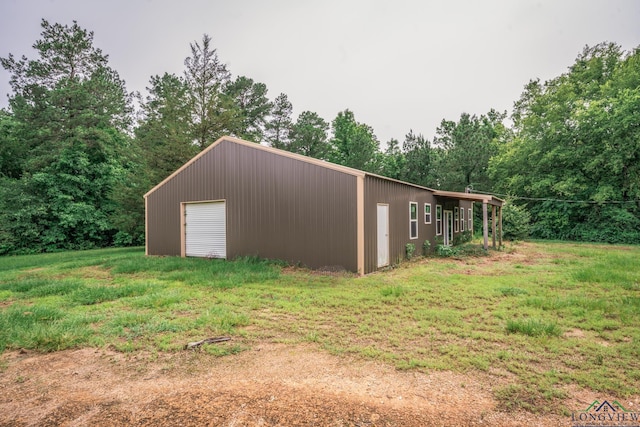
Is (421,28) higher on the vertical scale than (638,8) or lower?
lower

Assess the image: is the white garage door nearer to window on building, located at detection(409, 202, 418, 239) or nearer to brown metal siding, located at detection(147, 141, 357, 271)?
brown metal siding, located at detection(147, 141, 357, 271)

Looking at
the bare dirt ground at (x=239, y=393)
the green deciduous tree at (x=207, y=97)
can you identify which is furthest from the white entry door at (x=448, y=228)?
the green deciduous tree at (x=207, y=97)

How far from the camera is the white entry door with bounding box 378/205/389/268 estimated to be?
8956mm

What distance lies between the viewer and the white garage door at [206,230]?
34.5 feet

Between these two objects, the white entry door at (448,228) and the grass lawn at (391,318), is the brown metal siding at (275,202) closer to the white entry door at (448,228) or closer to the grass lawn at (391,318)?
the grass lawn at (391,318)

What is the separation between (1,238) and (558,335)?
23.2 meters

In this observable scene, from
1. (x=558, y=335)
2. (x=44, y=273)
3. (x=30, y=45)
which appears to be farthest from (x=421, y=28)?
(x=30, y=45)

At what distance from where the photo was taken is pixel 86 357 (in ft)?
11.3

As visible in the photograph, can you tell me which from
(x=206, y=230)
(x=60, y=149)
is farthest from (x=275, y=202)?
(x=60, y=149)

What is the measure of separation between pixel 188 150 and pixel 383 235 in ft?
42.2

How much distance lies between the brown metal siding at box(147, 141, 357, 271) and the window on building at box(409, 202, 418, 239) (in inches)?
148

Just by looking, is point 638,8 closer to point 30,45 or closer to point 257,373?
point 257,373

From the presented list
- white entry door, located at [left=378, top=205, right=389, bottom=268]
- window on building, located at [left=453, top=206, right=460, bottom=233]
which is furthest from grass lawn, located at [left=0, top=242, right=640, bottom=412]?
window on building, located at [left=453, top=206, right=460, bottom=233]

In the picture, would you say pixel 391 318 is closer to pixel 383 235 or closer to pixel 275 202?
pixel 383 235
